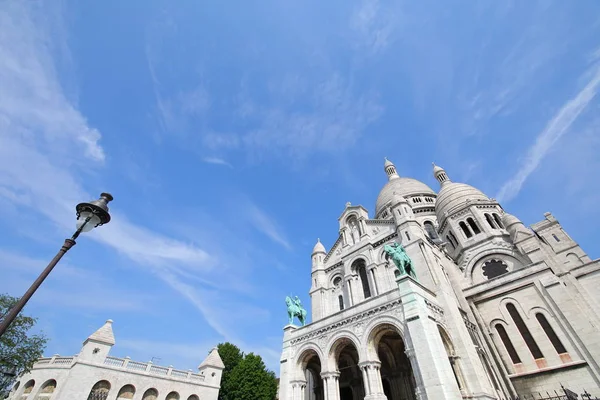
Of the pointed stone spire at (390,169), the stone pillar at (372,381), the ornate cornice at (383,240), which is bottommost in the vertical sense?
the stone pillar at (372,381)

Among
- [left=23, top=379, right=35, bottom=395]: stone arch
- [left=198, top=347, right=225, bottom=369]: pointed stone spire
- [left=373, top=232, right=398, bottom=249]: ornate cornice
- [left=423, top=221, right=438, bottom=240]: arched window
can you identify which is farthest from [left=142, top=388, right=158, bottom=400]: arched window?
[left=423, top=221, right=438, bottom=240]: arched window

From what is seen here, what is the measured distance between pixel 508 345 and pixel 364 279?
10.1m

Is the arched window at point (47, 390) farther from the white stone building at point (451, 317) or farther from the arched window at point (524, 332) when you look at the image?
the arched window at point (524, 332)

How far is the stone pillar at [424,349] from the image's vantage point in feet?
41.7

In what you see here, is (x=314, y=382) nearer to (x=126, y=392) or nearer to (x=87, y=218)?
(x=126, y=392)

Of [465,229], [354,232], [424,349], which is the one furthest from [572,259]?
[424,349]

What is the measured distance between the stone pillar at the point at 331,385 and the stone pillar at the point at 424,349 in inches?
193

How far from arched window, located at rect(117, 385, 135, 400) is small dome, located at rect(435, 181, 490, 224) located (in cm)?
3150

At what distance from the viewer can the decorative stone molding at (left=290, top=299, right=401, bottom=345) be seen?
16.2m

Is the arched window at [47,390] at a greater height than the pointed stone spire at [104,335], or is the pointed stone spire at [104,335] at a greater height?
the pointed stone spire at [104,335]

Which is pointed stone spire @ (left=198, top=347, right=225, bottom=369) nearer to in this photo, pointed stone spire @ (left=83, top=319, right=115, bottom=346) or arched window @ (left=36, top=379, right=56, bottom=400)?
pointed stone spire @ (left=83, top=319, right=115, bottom=346)

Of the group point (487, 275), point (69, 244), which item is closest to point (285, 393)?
point (69, 244)

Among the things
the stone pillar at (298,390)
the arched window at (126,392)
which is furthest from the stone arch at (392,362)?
the arched window at (126,392)

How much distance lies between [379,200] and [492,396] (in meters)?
29.1
